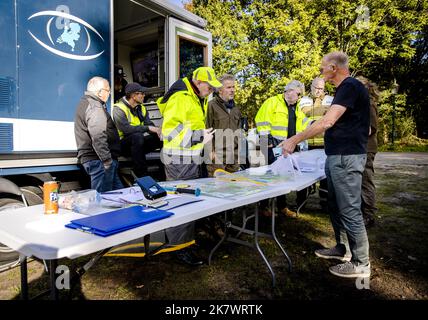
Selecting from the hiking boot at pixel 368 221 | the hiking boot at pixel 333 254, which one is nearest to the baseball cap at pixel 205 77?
the hiking boot at pixel 333 254

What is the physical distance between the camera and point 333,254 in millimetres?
2965

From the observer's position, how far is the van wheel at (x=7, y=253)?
2645mm

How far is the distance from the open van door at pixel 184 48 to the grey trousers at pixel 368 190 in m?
2.92

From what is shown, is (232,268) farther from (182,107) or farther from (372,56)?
(372,56)

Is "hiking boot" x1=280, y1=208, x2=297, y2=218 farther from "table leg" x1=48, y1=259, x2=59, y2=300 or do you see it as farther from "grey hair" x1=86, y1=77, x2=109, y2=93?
"table leg" x1=48, y1=259, x2=59, y2=300

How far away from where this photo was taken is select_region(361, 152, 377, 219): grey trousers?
3.75m

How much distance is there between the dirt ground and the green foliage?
10.9 metres

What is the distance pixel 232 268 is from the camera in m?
2.80

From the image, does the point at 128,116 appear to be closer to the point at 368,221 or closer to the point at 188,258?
the point at 188,258

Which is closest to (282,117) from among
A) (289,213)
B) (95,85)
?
(289,213)

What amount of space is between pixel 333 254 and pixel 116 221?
235cm

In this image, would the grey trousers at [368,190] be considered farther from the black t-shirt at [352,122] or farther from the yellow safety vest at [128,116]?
the yellow safety vest at [128,116]

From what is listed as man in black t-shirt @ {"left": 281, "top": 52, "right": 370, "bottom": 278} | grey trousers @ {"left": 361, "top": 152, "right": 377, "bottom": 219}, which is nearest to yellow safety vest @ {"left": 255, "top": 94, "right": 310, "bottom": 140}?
grey trousers @ {"left": 361, "top": 152, "right": 377, "bottom": 219}
